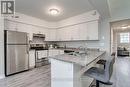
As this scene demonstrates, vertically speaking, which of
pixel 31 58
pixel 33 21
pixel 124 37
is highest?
pixel 33 21

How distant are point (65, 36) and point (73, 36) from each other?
0.65 metres

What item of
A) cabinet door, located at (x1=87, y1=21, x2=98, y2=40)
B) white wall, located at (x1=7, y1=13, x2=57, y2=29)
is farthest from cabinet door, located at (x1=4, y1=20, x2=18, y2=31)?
cabinet door, located at (x1=87, y1=21, x2=98, y2=40)

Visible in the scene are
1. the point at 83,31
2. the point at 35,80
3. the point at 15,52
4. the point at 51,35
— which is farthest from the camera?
the point at 51,35

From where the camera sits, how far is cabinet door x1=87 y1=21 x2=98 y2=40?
403cm

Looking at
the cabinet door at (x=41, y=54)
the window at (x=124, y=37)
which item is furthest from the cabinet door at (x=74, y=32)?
the window at (x=124, y=37)

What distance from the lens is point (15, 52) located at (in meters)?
3.70

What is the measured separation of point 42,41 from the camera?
5.89 m

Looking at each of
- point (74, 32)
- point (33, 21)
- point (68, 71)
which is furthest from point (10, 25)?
point (68, 71)

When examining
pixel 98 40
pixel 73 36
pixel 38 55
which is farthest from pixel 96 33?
pixel 38 55

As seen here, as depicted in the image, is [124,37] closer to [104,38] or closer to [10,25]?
[104,38]

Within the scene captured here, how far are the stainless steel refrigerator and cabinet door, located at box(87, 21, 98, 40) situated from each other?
2.87 meters

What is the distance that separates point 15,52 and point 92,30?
338cm

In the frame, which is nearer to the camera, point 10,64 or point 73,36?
point 10,64

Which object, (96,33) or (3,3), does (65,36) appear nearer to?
(96,33)
